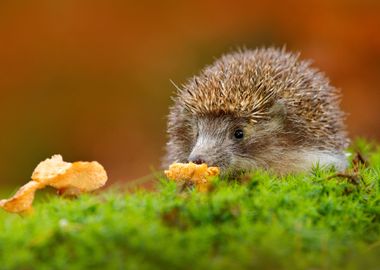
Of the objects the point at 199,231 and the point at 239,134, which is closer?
the point at 199,231

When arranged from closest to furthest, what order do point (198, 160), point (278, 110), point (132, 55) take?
point (198, 160) → point (278, 110) → point (132, 55)

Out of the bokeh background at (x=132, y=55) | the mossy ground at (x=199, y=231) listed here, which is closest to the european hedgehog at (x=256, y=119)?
the mossy ground at (x=199, y=231)

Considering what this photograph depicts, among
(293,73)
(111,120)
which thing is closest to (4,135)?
(111,120)

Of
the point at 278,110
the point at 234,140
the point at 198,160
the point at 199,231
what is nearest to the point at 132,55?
the point at 278,110

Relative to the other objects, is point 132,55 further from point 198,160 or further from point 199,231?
point 199,231

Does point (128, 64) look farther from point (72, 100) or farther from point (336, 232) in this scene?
point (336, 232)

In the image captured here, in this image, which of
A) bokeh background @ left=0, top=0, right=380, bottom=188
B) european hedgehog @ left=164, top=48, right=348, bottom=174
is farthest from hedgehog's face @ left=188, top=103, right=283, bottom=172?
bokeh background @ left=0, top=0, right=380, bottom=188
